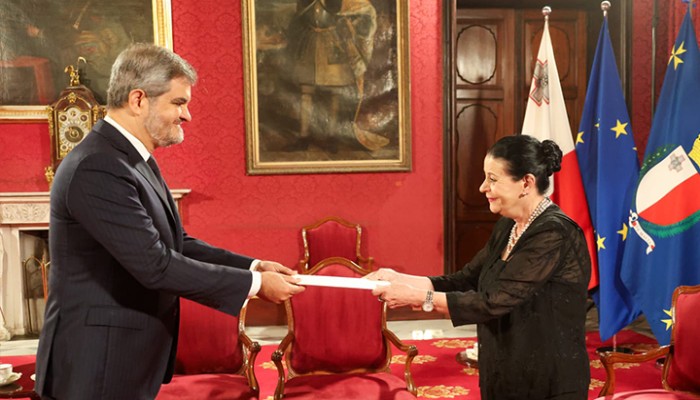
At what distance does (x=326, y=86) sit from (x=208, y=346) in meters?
3.42

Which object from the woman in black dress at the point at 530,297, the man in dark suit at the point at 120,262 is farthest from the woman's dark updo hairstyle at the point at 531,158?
the man in dark suit at the point at 120,262

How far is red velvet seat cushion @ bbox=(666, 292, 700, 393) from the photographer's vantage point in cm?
295

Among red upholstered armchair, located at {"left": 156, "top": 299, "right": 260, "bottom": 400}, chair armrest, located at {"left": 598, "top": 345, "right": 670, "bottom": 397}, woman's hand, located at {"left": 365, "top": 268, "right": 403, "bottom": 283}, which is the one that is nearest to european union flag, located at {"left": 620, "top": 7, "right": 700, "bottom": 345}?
chair armrest, located at {"left": 598, "top": 345, "right": 670, "bottom": 397}

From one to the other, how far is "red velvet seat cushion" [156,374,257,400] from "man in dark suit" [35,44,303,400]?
1.03 m

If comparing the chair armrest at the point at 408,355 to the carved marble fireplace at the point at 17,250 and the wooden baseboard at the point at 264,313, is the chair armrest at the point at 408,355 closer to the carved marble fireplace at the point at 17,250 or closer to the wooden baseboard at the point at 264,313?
the wooden baseboard at the point at 264,313

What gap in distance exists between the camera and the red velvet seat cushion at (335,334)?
10.8 feet

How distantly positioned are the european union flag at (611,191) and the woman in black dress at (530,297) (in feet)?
8.71

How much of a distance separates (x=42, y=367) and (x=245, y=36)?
4.57 meters

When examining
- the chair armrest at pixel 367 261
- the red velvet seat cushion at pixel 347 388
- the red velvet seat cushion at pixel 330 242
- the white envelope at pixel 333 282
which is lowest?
the red velvet seat cushion at pixel 347 388

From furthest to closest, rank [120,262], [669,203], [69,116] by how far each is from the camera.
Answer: [69,116]
[669,203]
[120,262]

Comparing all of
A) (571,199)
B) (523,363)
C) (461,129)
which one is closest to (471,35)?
(461,129)

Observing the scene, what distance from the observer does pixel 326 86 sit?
19.8 ft

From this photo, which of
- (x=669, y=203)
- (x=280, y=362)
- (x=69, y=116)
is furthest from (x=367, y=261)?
(x=69, y=116)

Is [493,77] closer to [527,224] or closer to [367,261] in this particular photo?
[367,261]
